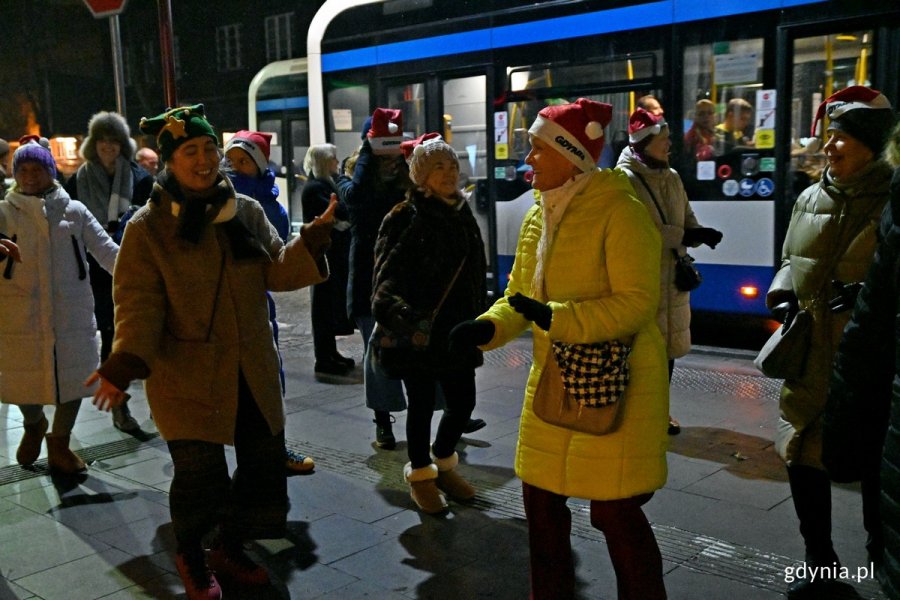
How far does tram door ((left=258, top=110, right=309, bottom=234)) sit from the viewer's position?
1381 cm

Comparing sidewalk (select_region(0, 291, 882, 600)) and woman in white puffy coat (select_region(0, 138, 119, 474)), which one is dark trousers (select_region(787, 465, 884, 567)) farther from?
woman in white puffy coat (select_region(0, 138, 119, 474))

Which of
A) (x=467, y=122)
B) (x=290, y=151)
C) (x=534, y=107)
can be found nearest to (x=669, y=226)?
(x=534, y=107)

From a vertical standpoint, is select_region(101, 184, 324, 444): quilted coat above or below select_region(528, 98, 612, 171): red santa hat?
below

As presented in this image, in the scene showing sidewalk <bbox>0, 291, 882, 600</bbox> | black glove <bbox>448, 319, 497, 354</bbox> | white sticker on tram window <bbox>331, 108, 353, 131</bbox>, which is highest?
white sticker on tram window <bbox>331, 108, 353, 131</bbox>

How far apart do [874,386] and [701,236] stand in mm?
3309

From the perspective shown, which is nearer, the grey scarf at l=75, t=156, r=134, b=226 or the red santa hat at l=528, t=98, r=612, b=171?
the red santa hat at l=528, t=98, r=612, b=171

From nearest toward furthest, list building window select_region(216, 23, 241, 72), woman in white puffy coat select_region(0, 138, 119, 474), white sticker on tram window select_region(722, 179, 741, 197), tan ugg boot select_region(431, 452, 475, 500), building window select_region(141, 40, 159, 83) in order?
tan ugg boot select_region(431, 452, 475, 500) → woman in white puffy coat select_region(0, 138, 119, 474) → white sticker on tram window select_region(722, 179, 741, 197) → building window select_region(216, 23, 241, 72) → building window select_region(141, 40, 159, 83)

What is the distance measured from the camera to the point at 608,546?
3.12m

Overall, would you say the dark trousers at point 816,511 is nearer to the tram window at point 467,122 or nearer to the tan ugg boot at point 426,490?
the tan ugg boot at point 426,490

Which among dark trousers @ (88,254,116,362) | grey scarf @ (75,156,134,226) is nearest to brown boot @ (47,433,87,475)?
dark trousers @ (88,254,116,362)

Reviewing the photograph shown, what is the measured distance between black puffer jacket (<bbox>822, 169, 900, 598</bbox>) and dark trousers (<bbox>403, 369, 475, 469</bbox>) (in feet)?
8.10

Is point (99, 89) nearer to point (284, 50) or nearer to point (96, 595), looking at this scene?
point (284, 50)

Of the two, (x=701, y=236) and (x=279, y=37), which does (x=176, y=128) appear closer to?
(x=701, y=236)

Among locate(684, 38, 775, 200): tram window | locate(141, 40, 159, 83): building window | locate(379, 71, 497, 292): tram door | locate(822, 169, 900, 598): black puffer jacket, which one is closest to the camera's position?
locate(822, 169, 900, 598): black puffer jacket
